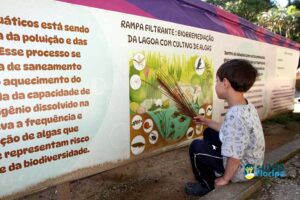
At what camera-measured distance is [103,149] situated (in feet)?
8.91

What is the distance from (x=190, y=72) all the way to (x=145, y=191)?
1546 mm

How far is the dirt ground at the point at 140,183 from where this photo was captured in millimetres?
3240

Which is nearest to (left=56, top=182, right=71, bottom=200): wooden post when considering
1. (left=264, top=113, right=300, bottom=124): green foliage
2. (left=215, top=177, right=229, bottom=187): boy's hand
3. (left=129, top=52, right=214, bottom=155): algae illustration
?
(left=129, top=52, right=214, bottom=155): algae illustration

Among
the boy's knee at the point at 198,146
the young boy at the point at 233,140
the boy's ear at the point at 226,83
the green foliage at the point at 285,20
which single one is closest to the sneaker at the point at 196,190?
the young boy at the point at 233,140

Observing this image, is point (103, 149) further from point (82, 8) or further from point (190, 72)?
point (190, 72)

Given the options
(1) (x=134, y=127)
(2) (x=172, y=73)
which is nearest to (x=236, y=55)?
(2) (x=172, y=73)

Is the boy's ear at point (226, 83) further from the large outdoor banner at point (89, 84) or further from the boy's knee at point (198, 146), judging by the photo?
the large outdoor banner at point (89, 84)

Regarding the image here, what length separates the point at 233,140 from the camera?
7.43ft

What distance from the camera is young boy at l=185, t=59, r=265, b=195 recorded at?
2.27 metres

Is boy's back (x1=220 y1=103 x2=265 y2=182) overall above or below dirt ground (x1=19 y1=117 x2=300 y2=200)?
above

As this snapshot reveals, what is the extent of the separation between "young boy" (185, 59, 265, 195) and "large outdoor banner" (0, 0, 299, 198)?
2.66 feet

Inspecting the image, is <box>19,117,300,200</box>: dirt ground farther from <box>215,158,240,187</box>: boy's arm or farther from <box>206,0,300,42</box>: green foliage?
<box>206,0,300,42</box>: green foliage

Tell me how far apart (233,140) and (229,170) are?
24 cm

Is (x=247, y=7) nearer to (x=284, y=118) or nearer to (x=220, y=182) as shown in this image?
(x=284, y=118)
